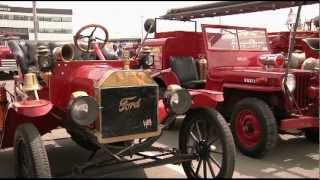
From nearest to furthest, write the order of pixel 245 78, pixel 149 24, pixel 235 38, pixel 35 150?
1. pixel 35 150
2. pixel 245 78
3. pixel 149 24
4. pixel 235 38

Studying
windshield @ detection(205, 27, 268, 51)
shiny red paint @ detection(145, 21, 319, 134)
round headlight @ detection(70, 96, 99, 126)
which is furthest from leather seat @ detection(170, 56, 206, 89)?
round headlight @ detection(70, 96, 99, 126)

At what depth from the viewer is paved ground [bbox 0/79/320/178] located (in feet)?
15.5

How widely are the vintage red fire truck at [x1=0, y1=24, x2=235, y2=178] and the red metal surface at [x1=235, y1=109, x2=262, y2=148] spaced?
1100mm

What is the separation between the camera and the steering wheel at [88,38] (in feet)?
16.5

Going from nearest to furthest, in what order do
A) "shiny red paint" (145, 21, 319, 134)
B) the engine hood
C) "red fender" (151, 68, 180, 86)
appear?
the engine hood
"shiny red paint" (145, 21, 319, 134)
"red fender" (151, 68, 180, 86)

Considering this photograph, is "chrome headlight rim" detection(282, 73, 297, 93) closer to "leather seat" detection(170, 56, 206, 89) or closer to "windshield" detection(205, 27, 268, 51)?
"windshield" detection(205, 27, 268, 51)

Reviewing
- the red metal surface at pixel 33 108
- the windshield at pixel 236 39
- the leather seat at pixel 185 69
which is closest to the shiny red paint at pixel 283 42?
the windshield at pixel 236 39

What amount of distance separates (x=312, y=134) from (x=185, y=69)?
232 cm

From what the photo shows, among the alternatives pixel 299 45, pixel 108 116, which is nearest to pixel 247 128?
pixel 108 116

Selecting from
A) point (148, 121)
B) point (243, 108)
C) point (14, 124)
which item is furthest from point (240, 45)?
point (14, 124)

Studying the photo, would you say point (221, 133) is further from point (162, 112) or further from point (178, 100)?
point (162, 112)

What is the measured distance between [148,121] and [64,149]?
7.43 feet

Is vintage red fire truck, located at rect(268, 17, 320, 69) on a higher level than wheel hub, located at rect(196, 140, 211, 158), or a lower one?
higher

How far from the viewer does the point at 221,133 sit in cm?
430
